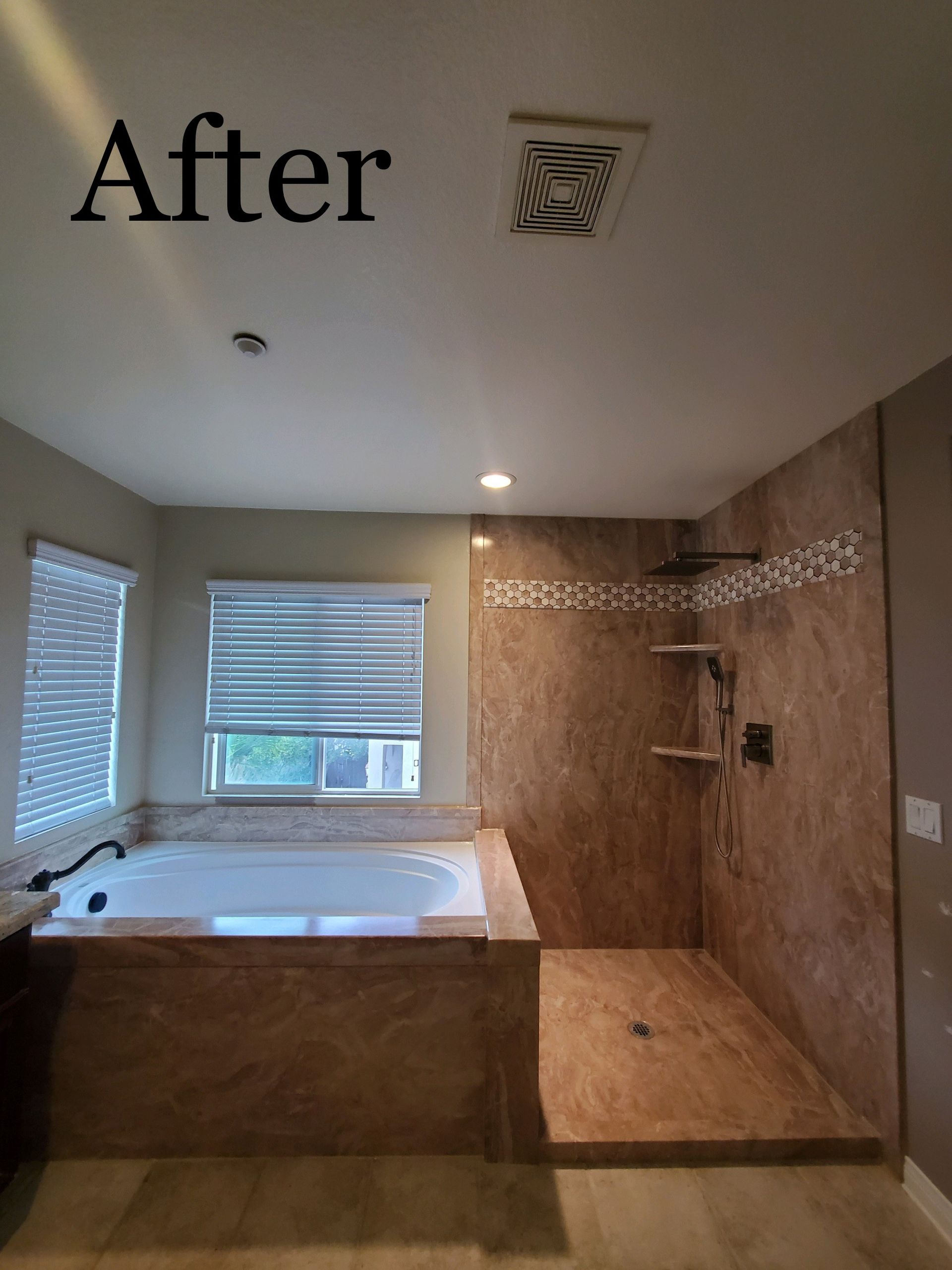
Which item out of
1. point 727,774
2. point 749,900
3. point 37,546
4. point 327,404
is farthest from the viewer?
point 727,774

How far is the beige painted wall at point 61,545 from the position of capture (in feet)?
6.65

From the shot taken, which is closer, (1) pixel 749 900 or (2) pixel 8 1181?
(2) pixel 8 1181

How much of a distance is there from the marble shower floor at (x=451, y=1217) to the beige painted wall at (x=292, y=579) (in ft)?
5.20

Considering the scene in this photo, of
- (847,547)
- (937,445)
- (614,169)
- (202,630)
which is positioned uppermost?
(614,169)

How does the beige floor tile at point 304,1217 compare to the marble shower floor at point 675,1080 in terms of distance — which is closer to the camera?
the beige floor tile at point 304,1217

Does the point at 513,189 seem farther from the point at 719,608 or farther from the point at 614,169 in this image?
the point at 719,608

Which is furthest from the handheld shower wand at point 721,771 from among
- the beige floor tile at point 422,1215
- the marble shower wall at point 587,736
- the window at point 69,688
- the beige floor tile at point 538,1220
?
the window at point 69,688

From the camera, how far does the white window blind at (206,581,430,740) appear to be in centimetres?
302

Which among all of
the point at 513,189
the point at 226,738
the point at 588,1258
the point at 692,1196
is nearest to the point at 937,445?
the point at 513,189

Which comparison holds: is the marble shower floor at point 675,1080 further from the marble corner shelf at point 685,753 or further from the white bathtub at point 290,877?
the marble corner shelf at point 685,753

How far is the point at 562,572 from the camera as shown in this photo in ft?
10.0

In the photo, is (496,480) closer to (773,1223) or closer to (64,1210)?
(773,1223)

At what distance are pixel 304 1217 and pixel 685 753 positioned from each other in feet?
7.22

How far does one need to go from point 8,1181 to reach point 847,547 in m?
3.18
